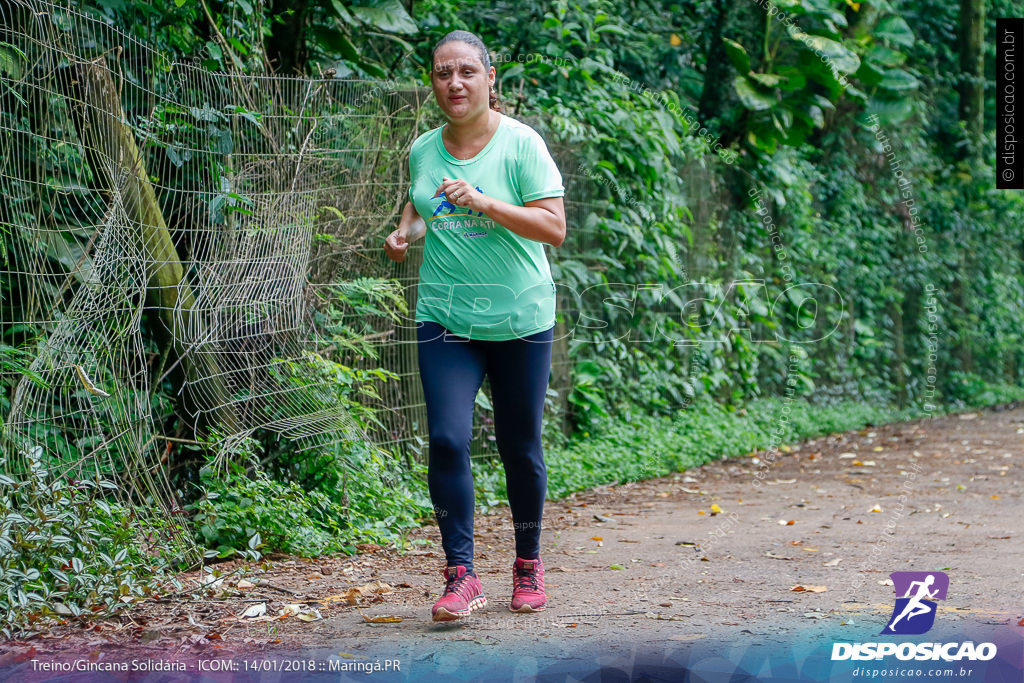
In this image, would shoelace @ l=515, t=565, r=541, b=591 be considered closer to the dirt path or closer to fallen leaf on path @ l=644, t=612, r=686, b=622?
the dirt path

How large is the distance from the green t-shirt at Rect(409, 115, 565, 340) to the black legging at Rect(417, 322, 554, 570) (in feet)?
0.22

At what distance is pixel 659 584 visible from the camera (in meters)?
4.09

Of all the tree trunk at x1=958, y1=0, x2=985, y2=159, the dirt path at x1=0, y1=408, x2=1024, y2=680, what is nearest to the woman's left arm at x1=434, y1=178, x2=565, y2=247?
the dirt path at x1=0, y1=408, x2=1024, y2=680

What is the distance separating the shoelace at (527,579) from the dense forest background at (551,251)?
1.29 meters

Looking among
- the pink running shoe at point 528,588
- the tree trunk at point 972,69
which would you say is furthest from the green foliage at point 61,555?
the tree trunk at point 972,69

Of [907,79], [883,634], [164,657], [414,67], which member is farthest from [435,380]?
[907,79]

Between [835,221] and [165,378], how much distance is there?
342 inches

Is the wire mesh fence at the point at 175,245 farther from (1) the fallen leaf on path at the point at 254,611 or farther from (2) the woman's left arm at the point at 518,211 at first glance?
(2) the woman's left arm at the point at 518,211

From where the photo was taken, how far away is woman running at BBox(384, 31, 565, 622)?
3.31m

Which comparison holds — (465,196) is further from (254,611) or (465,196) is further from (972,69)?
(972,69)

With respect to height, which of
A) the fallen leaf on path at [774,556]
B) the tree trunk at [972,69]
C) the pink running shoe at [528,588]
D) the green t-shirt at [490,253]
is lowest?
the fallen leaf on path at [774,556]

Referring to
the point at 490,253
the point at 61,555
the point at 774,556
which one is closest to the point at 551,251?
the point at 774,556

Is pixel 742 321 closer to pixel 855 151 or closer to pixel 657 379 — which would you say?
pixel 657 379

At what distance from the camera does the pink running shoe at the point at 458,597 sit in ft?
10.7
